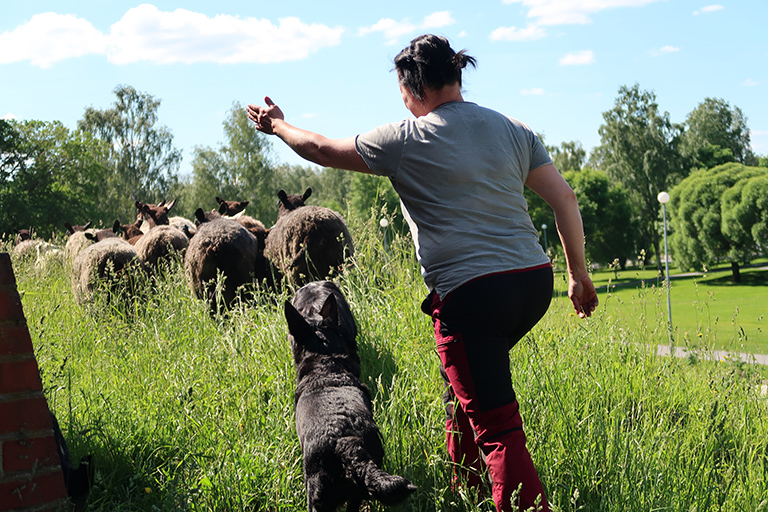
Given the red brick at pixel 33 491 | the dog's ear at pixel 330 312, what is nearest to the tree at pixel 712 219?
the dog's ear at pixel 330 312

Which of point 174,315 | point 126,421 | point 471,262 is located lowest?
point 126,421

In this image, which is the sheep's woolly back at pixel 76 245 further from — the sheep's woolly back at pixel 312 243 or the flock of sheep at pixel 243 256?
the sheep's woolly back at pixel 312 243

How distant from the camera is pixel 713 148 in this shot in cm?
5531

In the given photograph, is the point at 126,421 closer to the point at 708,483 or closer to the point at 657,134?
the point at 708,483

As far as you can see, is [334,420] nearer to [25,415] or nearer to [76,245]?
[25,415]

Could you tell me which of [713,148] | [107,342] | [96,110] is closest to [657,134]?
[713,148]

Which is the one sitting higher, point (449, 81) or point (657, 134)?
point (657, 134)

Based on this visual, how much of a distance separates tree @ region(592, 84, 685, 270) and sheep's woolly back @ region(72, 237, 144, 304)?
1920 inches

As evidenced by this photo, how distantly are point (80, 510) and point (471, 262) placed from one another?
7.77 ft

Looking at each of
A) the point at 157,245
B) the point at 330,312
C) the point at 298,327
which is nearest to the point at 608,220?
the point at 157,245

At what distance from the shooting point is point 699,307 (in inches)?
170

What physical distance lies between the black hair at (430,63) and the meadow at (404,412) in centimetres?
184

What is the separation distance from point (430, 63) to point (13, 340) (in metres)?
2.29

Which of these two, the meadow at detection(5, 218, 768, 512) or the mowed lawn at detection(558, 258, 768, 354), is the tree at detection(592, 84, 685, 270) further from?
the meadow at detection(5, 218, 768, 512)
